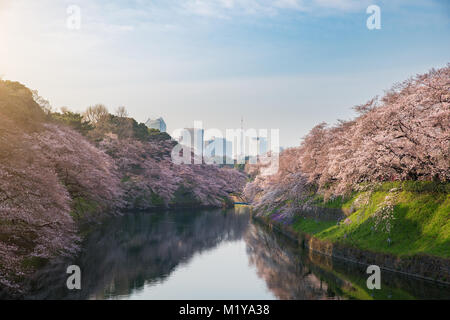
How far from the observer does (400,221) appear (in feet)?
85.9

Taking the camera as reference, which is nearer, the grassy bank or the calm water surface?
the calm water surface

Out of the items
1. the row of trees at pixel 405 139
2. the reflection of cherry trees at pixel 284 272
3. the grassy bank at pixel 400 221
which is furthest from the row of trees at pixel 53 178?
the row of trees at pixel 405 139

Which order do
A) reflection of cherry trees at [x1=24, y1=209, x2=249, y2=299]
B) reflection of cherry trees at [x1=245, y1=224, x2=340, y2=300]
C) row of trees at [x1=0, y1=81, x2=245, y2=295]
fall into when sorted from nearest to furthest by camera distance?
row of trees at [x1=0, y1=81, x2=245, y2=295] → reflection of cherry trees at [x1=245, y1=224, x2=340, y2=300] → reflection of cherry trees at [x1=24, y1=209, x2=249, y2=299]

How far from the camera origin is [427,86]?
85.3ft

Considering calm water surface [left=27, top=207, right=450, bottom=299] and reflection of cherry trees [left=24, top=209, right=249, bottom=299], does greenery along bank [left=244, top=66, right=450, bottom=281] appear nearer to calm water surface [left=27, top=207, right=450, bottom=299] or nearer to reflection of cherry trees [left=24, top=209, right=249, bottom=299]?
calm water surface [left=27, top=207, right=450, bottom=299]

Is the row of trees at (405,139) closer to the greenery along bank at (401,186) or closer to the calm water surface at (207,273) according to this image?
the greenery along bank at (401,186)

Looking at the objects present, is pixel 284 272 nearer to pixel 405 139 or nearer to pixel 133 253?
pixel 405 139

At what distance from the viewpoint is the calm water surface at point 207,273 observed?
69.6 feet

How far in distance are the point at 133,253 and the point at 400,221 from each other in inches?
848

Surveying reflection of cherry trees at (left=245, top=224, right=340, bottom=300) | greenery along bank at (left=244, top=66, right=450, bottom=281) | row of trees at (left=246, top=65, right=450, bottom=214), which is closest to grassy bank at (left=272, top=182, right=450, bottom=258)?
greenery along bank at (left=244, top=66, right=450, bottom=281)

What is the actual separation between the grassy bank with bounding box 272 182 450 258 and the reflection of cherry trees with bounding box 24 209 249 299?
1411 centimetres

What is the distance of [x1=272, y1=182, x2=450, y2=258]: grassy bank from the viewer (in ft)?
76.4

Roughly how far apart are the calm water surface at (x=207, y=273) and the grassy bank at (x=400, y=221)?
2092 millimetres

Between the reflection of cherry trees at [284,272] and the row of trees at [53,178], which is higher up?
the row of trees at [53,178]
